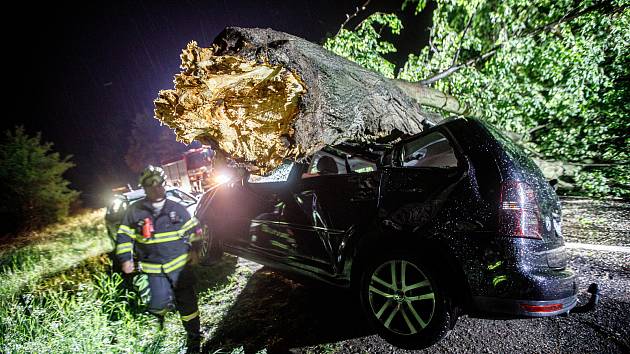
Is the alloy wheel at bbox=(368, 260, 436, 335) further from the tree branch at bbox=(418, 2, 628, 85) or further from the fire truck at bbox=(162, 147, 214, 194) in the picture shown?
the fire truck at bbox=(162, 147, 214, 194)

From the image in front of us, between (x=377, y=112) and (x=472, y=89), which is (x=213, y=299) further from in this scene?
(x=472, y=89)

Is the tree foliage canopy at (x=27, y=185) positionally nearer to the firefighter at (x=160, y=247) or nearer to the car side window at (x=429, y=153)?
the firefighter at (x=160, y=247)

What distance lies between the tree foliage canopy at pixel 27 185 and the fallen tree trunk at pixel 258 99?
12.6m

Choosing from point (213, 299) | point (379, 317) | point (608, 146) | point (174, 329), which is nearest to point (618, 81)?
point (608, 146)

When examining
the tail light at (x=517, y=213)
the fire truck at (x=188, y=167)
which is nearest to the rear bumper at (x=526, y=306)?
the tail light at (x=517, y=213)

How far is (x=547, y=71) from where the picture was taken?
16.7 feet

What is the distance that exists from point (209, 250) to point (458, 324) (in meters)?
3.36

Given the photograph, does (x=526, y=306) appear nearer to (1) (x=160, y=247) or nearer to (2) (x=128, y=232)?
(1) (x=160, y=247)

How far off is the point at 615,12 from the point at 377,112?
5.39m

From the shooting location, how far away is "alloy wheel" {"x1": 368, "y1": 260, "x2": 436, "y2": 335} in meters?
2.09

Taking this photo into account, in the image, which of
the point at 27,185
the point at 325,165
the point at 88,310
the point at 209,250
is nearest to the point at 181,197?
the point at 209,250

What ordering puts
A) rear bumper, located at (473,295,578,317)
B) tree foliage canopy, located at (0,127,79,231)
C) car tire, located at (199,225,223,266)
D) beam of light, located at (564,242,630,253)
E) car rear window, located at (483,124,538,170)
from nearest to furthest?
rear bumper, located at (473,295,578,317), car rear window, located at (483,124,538,170), beam of light, located at (564,242,630,253), car tire, located at (199,225,223,266), tree foliage canopy, located at (0,127,79,231)

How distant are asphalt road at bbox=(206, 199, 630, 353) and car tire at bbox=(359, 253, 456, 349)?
6.7 inches

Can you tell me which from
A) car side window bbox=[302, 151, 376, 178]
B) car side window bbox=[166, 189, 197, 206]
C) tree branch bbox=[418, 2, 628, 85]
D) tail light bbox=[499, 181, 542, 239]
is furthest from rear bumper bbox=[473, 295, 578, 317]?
car side window bbox=[166, 189, 197, 206]
